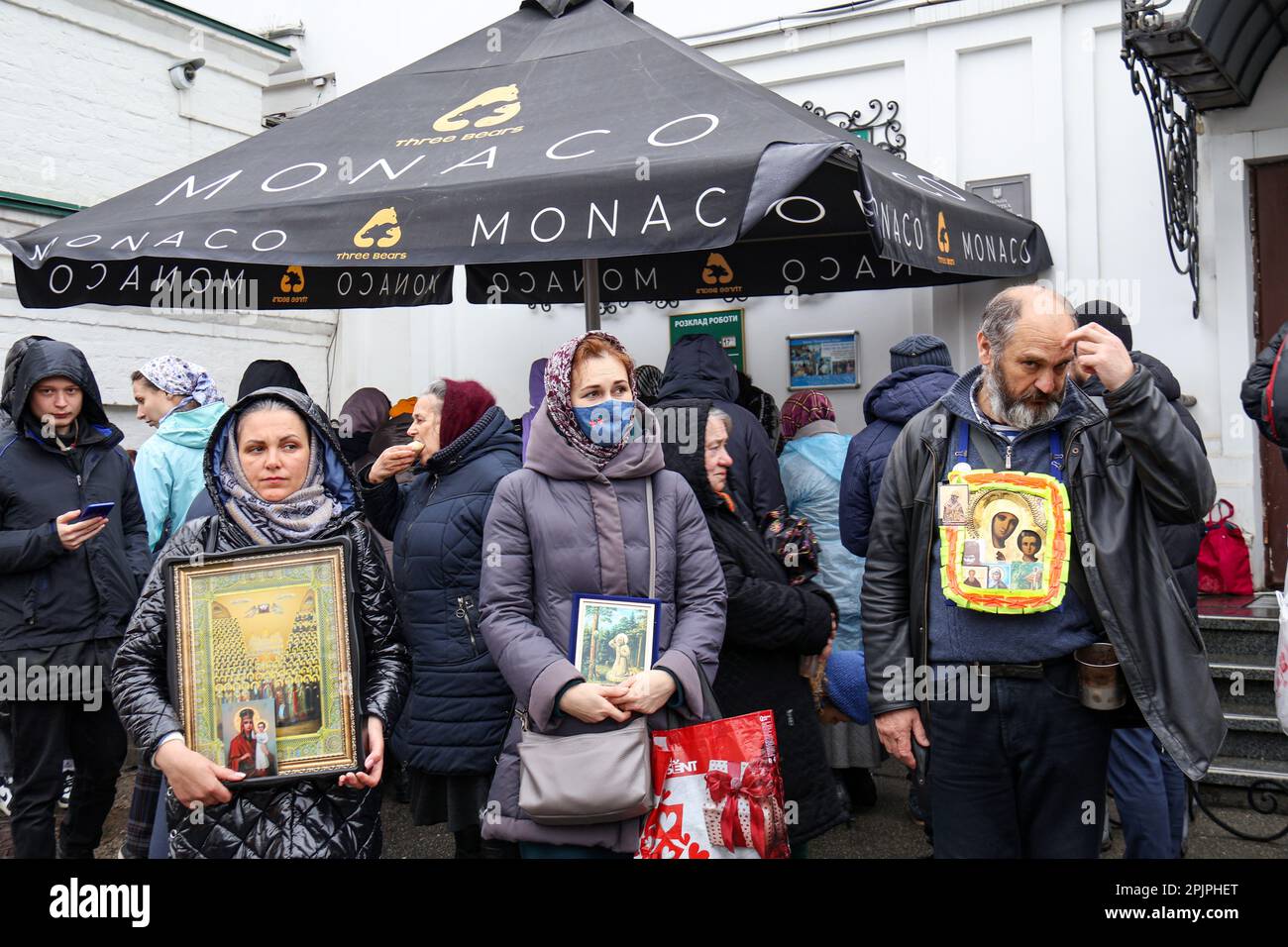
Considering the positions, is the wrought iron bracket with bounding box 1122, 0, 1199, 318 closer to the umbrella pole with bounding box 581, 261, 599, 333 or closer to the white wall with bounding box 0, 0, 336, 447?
the umbrella pole with bounding box 581, 261, 599, 333

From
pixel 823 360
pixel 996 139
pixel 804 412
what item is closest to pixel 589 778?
pixel 804 412

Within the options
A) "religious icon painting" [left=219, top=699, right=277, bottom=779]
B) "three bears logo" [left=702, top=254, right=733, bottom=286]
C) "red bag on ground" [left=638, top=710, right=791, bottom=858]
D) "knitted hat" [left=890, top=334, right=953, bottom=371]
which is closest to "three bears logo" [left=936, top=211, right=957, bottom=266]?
"knitted hat" [left=890, top=334, right=953, bottom=371]

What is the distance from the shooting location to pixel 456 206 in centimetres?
391

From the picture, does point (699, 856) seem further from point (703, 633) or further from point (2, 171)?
point (2, 171)

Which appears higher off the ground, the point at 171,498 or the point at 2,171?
the point at 2,171

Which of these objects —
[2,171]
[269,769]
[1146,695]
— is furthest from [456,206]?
[2,171]

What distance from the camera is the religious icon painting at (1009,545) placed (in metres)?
2.81

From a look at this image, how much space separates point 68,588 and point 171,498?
770 millimetres

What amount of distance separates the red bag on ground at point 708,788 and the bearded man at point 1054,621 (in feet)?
1.30

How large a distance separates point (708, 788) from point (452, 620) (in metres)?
1.30

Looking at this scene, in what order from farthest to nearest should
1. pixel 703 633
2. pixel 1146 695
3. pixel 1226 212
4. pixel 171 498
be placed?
1. pixel 1226 212
2. pixel 171 498
3. pixel 703 633
4. pixel 1146 695

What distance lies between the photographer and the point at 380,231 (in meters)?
3.99

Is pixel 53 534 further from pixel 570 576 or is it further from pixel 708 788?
pixel 708 788
